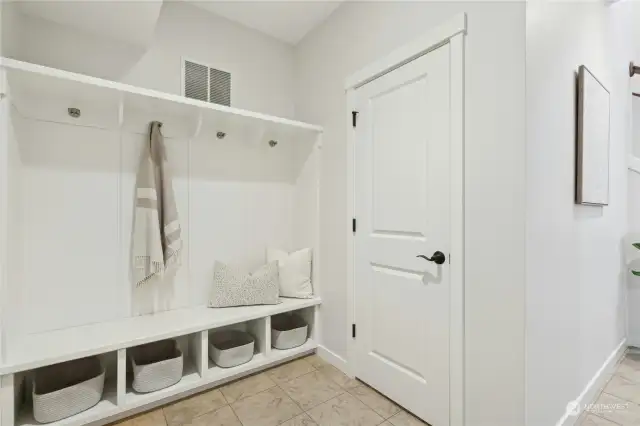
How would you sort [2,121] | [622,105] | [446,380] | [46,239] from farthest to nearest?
1. [622,105]
2. [46,239]
3. [446,380]
4. [2,121]

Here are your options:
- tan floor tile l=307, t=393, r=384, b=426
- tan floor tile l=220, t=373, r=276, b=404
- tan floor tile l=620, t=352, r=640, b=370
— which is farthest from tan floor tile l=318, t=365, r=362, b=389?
tan floor tile l=620, t=352, r=640, b=370

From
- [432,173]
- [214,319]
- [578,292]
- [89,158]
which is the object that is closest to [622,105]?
[578,292]

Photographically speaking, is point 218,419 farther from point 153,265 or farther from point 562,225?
point 562,225

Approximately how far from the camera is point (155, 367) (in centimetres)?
178

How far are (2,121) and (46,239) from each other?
730 millimetres

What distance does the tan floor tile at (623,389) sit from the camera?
192 cm

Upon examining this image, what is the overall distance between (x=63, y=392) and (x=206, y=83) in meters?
2.11

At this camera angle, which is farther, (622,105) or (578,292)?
(622,105)

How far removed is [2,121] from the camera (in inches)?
53.7

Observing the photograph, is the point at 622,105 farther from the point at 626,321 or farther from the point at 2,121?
the point at 2,121

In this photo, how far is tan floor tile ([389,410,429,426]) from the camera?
1.66 meters

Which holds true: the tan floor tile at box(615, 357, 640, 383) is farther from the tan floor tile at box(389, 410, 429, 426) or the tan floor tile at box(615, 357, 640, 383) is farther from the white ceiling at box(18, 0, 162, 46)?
the white ceiling at box(18, 0, 162, 46)

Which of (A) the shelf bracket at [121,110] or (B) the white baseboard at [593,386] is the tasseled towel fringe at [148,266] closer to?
(A) the shelf bracket at [121,110]

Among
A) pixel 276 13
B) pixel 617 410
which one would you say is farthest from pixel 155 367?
pixel 617 410
